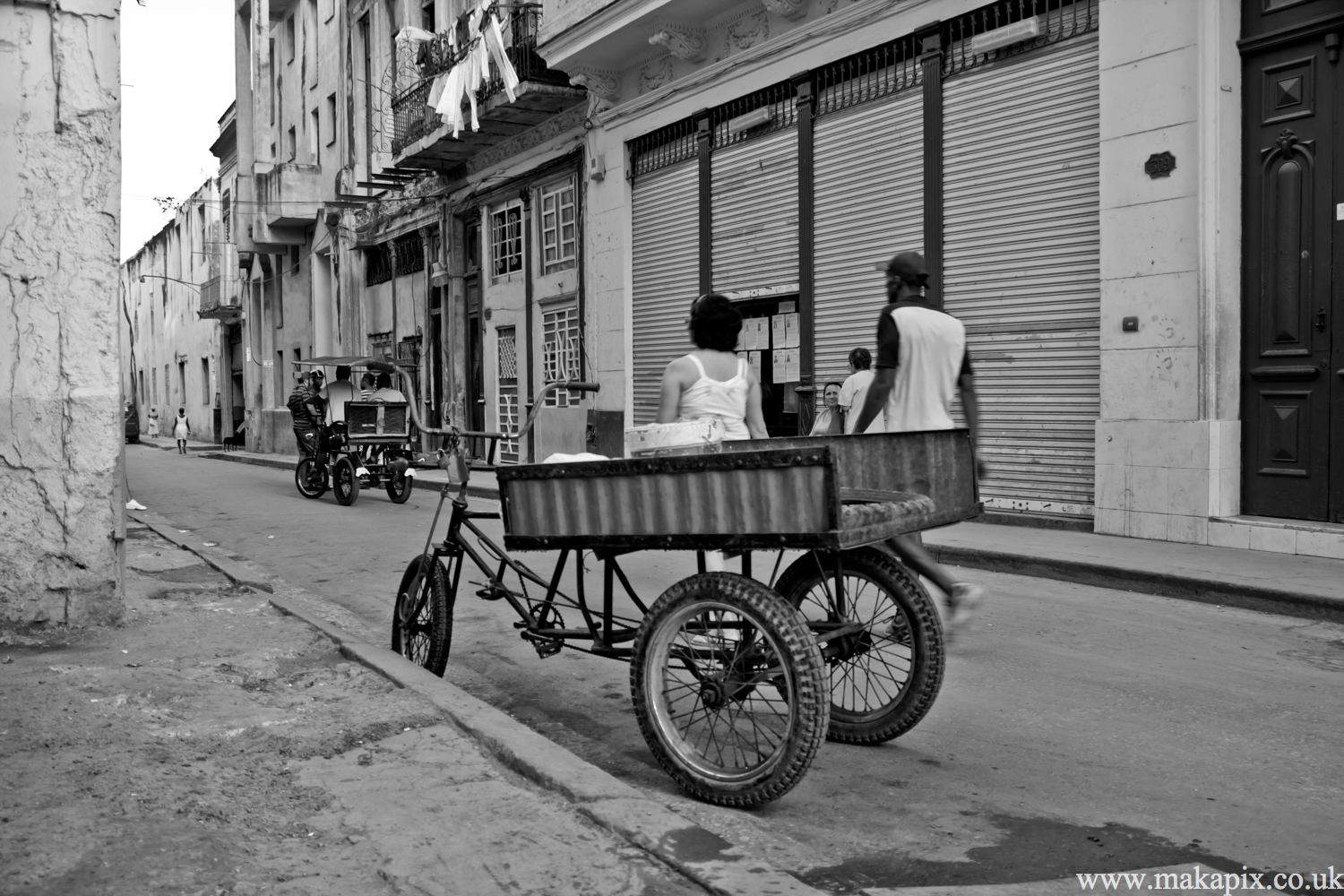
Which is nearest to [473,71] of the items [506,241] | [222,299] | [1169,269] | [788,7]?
[506,241]

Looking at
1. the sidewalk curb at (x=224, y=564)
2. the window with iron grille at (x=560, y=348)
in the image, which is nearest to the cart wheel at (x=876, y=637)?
the sidewalk curb at (x=224, y=564)

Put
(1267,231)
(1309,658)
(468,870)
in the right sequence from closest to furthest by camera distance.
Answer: (468,870) → (1309,658) → (1267,231)

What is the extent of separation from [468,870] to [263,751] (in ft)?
4.35

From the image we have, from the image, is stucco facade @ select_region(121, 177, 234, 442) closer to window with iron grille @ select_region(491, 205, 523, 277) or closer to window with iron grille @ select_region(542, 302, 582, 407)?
window with iron grille @ select_region(491, 205, 523, 277)

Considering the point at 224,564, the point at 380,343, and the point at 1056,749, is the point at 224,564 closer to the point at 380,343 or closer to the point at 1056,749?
the point at 1056,749

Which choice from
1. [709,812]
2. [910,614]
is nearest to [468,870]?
[709,812]

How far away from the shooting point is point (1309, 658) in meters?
6.07

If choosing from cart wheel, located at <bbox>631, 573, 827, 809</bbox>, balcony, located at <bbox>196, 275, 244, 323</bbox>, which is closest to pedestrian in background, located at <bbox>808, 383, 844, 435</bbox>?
cart wheel, located at <bbox>631, 573, 827, 809</bbox>

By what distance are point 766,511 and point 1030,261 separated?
8489 mm

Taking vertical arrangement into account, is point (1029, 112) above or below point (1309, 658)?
above

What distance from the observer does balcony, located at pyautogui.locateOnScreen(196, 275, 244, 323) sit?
135 feet

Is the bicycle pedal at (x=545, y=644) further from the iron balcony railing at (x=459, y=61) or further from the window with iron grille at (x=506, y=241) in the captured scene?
the window with iron grille at (x=506, y=241)

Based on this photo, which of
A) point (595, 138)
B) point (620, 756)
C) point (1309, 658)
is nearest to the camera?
point (620, 756)

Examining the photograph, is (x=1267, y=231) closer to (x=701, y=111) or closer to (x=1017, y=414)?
(x=1017, y=414)
